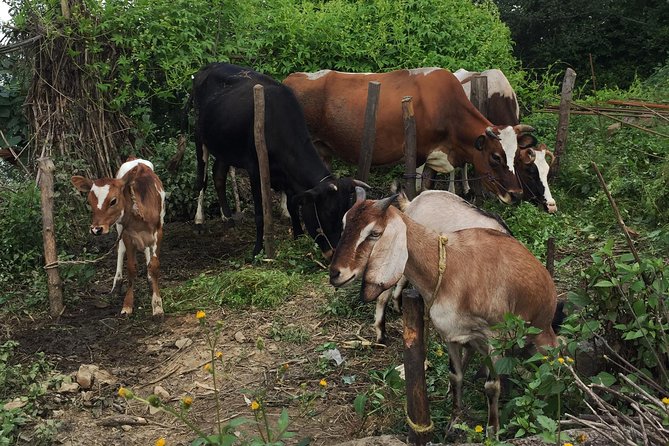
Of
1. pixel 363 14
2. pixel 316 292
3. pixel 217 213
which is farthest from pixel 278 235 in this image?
pixel 363 14

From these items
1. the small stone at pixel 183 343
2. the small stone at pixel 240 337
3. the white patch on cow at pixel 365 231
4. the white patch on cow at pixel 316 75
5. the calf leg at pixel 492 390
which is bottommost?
the small stone at pixel 183 343

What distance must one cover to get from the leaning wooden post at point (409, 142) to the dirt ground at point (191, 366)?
1499 mm

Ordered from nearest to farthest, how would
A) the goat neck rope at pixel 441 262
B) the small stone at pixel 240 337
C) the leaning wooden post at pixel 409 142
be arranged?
the goat neck rope at pixel 441 262
the small stone at pixel 240 337
the leaning wooden post at pixel 409 142

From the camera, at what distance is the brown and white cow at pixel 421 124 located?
8273mm

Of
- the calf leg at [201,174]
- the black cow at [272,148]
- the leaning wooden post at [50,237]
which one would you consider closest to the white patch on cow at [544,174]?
the black cow at [272,148]

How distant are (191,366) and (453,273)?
2638 mm

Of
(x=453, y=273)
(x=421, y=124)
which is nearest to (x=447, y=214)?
(x=453, y=273)

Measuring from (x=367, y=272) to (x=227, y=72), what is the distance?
5.57m

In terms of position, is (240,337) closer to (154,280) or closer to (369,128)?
(154,280)

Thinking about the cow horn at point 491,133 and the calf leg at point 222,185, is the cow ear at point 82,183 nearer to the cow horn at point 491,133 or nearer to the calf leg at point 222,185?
the calf leg at point 222,185

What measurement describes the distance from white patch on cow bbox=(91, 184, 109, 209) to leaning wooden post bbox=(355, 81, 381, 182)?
9.10 feet

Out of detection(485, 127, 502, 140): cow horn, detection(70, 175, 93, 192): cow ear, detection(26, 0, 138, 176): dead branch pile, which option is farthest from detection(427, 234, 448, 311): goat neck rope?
detection(26, 0, 138, 176): dead branch pile

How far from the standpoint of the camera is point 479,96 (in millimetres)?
9227

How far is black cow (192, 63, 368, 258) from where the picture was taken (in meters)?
7.45
